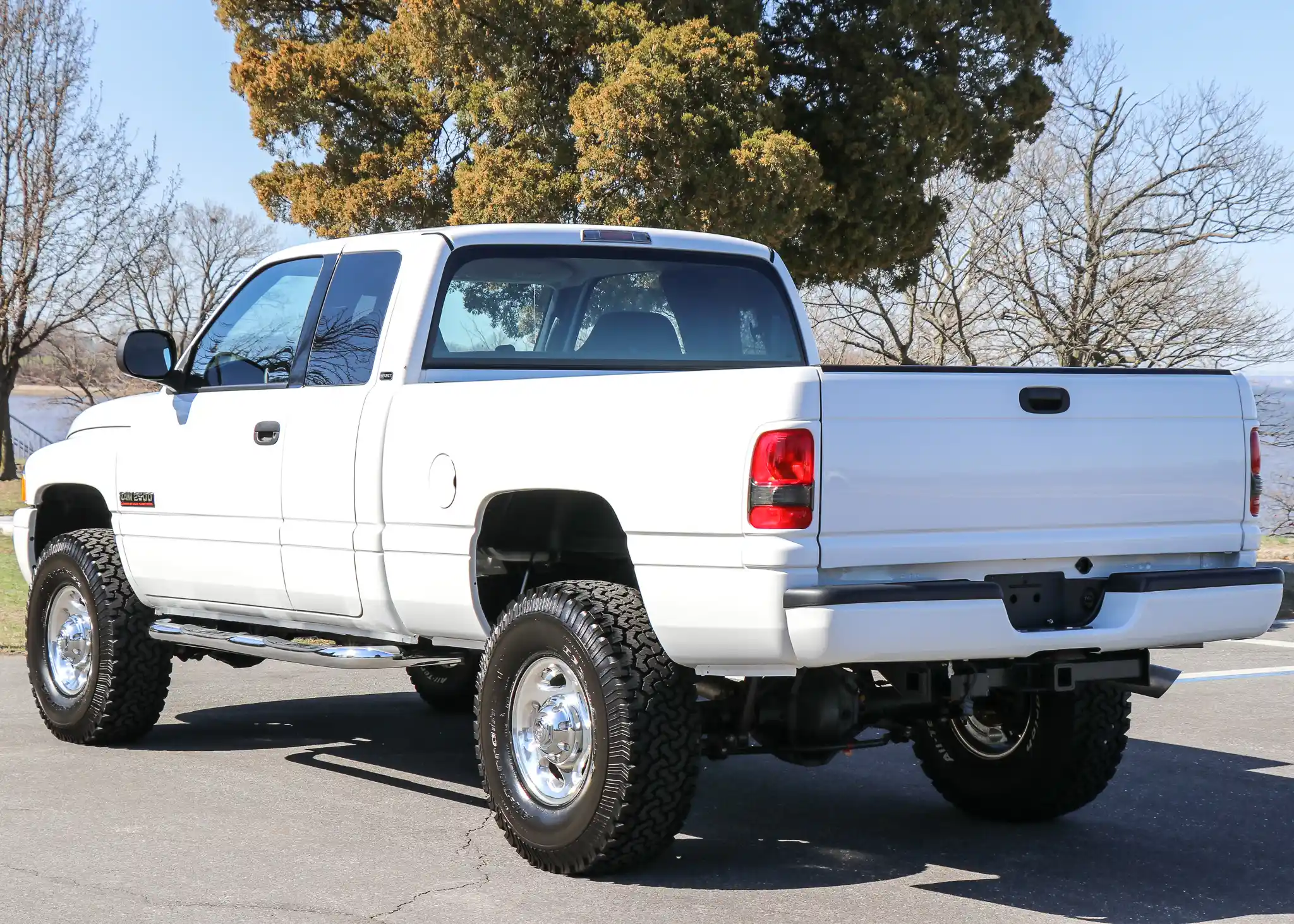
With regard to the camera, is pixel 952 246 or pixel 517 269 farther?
pixel 952 246

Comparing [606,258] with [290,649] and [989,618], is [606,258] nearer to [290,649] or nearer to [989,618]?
[290,649]

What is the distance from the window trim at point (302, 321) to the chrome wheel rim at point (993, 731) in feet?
10.1

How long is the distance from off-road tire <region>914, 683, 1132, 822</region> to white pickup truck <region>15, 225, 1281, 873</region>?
0.01 metres

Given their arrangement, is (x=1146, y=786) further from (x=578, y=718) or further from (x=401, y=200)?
(x=401, y=200)

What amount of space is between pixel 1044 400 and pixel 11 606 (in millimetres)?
10740

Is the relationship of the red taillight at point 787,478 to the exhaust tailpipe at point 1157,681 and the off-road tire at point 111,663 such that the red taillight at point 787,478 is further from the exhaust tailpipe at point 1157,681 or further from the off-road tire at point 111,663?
the off-road tire at point 111,663

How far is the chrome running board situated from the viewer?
619 cm

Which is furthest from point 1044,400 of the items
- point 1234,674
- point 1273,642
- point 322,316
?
point 1273,642

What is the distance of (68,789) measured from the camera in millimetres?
6645

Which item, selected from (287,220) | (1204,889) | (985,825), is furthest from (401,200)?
(1204,889)

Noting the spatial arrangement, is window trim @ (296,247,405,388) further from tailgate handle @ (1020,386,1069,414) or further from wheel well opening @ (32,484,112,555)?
tailgate handle @ (1020,386,1069,414)

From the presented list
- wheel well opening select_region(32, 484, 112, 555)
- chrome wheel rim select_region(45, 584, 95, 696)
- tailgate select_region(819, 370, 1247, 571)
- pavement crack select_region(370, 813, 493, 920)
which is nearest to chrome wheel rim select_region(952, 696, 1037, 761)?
tailgate select_region(819, 370, 1247, 571)

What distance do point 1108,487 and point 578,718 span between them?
1.87 metres

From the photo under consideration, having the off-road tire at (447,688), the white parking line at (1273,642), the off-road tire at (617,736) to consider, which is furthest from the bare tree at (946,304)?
the off-road tire at (617,736)
